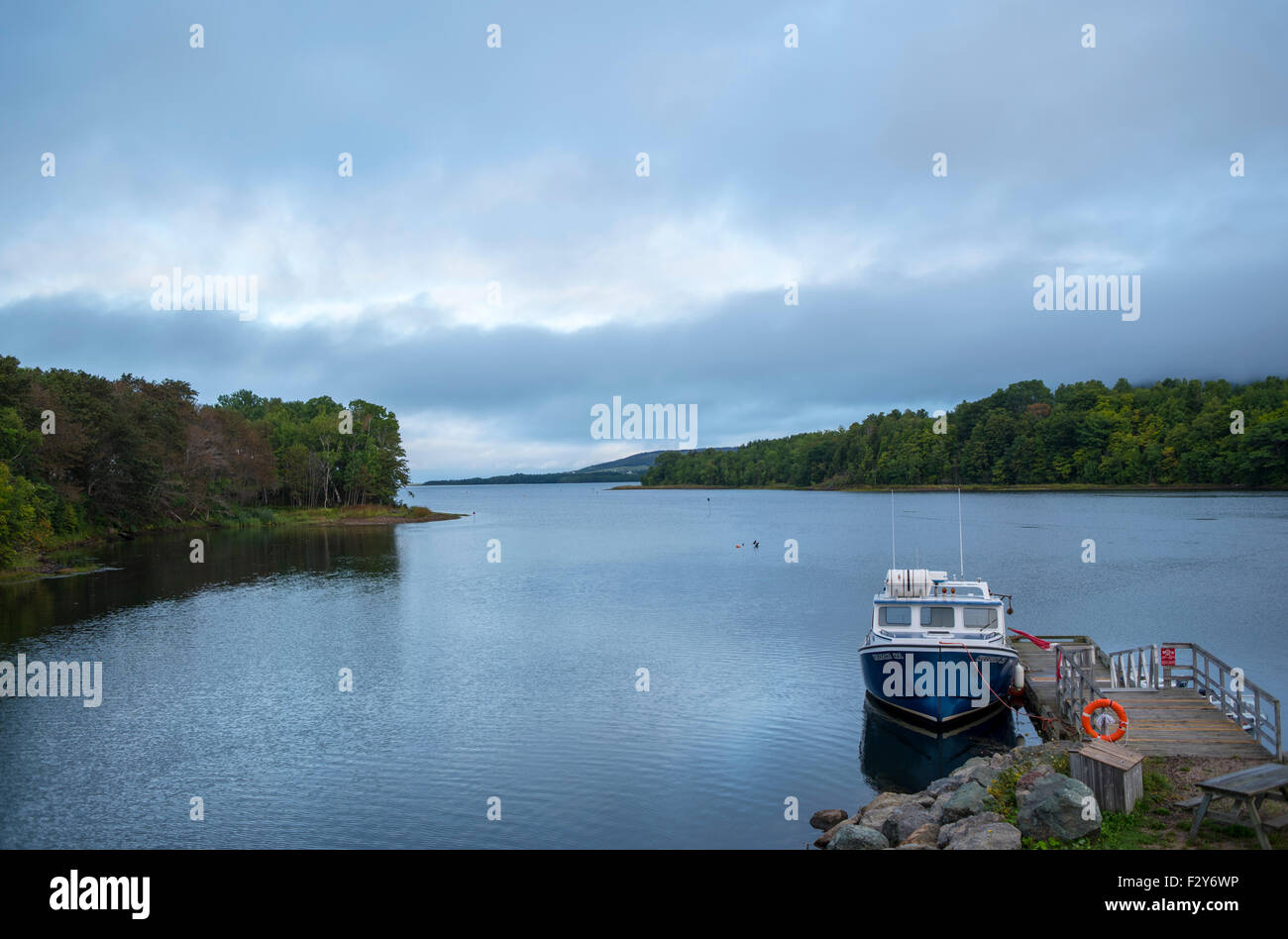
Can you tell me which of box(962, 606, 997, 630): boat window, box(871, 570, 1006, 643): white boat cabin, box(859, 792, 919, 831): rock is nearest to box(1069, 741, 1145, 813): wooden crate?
box(859, 792, 919, 831): rock

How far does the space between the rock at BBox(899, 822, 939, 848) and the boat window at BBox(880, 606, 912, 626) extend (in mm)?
10130

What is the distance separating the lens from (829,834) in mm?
15789

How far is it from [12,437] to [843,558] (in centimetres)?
5737

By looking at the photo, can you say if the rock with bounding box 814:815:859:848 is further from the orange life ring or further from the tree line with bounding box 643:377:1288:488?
the tree line with bounding box 643:377:1288:488

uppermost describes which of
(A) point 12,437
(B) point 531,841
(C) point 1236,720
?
(A) point 12,437

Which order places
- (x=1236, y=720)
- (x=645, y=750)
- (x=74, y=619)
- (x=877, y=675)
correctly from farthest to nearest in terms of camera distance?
(x=74, y=619)
(x=877, y=675)
(x=645, y=750)
(x=1236, y=720)

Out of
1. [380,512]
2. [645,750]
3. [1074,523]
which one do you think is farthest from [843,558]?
[380,512]

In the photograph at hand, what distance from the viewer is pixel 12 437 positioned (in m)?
55.1

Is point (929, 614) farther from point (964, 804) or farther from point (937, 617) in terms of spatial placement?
point (964, 804)

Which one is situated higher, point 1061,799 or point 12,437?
point 12,437

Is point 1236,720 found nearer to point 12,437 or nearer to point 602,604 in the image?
point 602,604

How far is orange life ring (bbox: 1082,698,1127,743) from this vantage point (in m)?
15.8
